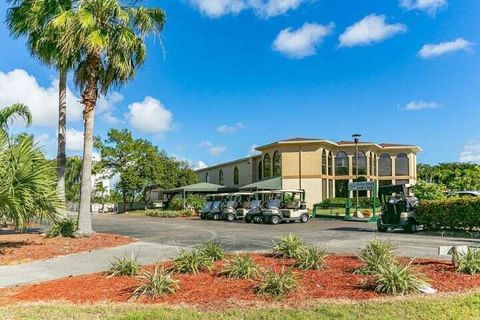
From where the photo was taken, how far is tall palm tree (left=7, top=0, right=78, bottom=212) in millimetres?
16531

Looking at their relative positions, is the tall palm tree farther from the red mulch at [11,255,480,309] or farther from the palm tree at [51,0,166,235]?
the red mulch at [11,255,480,309]

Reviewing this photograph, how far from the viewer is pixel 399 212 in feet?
59.4

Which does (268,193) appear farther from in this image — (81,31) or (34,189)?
(34,189)

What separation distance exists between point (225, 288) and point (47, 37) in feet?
42.6

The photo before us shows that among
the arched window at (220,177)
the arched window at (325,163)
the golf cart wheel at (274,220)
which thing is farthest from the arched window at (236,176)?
the golf cart wheel at (274,220)

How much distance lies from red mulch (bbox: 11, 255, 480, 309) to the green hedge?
30.6 ft

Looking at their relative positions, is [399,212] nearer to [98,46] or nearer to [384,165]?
[98,46]

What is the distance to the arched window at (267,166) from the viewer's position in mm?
42688

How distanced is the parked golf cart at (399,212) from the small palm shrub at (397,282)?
38.7ft

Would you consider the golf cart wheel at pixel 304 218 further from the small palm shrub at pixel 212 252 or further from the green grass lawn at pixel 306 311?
the green grass lawn at pixel 306 311

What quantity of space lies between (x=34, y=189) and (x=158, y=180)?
38350mm

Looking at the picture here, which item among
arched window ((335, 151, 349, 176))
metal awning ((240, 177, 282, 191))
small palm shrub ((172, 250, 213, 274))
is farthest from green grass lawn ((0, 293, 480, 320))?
arched window ((335, 151, 349, 176))

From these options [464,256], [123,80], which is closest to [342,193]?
[123,80]

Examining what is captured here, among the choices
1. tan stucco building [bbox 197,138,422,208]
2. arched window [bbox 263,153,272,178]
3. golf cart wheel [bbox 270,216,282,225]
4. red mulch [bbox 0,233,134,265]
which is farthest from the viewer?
arched window [bbox 263,153,272,178]
